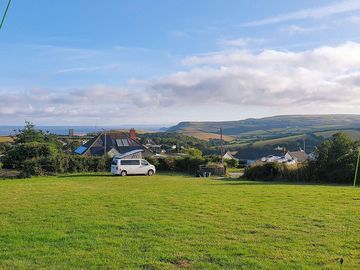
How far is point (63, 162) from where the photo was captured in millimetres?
36000

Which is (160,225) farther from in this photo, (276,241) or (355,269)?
(355,269)

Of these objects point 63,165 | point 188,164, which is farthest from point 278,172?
point 63,165

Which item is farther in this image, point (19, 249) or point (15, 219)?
point (15, 219)

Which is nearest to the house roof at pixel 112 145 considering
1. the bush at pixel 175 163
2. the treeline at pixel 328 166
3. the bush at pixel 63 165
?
the bush at pixel 175 163

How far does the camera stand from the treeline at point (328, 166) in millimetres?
24781

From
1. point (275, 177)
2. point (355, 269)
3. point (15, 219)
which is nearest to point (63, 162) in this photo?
point (275, 177)

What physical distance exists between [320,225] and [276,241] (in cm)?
166

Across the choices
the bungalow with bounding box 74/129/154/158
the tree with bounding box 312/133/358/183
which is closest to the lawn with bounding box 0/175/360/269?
the tree with bounding box 312/133/358/183

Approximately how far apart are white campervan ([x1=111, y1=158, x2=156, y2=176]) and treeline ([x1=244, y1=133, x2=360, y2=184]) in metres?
10.5

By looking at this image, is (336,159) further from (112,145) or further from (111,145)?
(111,145)

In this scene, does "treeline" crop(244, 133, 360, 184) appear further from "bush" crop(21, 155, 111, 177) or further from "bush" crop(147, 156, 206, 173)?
"bush" crop(21, 155, 111, 177)

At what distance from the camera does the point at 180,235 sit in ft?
23.1

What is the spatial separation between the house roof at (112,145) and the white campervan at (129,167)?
21.7m

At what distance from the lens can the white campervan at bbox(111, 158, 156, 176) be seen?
107 ft
